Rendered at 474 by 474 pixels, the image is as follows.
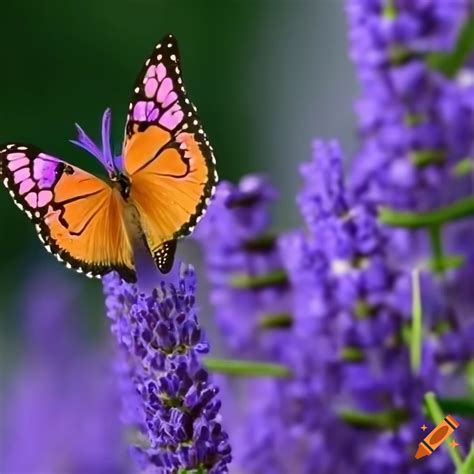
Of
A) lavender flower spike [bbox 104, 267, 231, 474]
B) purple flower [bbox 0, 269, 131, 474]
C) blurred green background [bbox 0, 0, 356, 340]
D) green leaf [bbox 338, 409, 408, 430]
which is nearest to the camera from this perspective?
lavender flower spike [bbox 104, 267, 231, 474]

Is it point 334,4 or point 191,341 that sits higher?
point 334,4

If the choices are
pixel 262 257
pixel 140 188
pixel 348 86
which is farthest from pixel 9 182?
pixel 348 86

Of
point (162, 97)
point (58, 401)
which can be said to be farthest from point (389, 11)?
point (58, 401)

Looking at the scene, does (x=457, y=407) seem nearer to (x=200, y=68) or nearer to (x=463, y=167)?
(x=463, y=167)

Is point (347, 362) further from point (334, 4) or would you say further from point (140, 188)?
point (334, 4)

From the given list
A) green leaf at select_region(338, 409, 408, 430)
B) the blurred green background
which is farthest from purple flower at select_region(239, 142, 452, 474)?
the blurred green background

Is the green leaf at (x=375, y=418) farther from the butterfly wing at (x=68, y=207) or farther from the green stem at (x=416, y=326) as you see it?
the butterfly wing at (x=68, y=207)

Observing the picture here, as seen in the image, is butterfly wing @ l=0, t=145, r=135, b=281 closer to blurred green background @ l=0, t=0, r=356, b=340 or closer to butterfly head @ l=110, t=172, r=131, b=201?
butterfly head @ l=110, t=172, r=131, b=201
